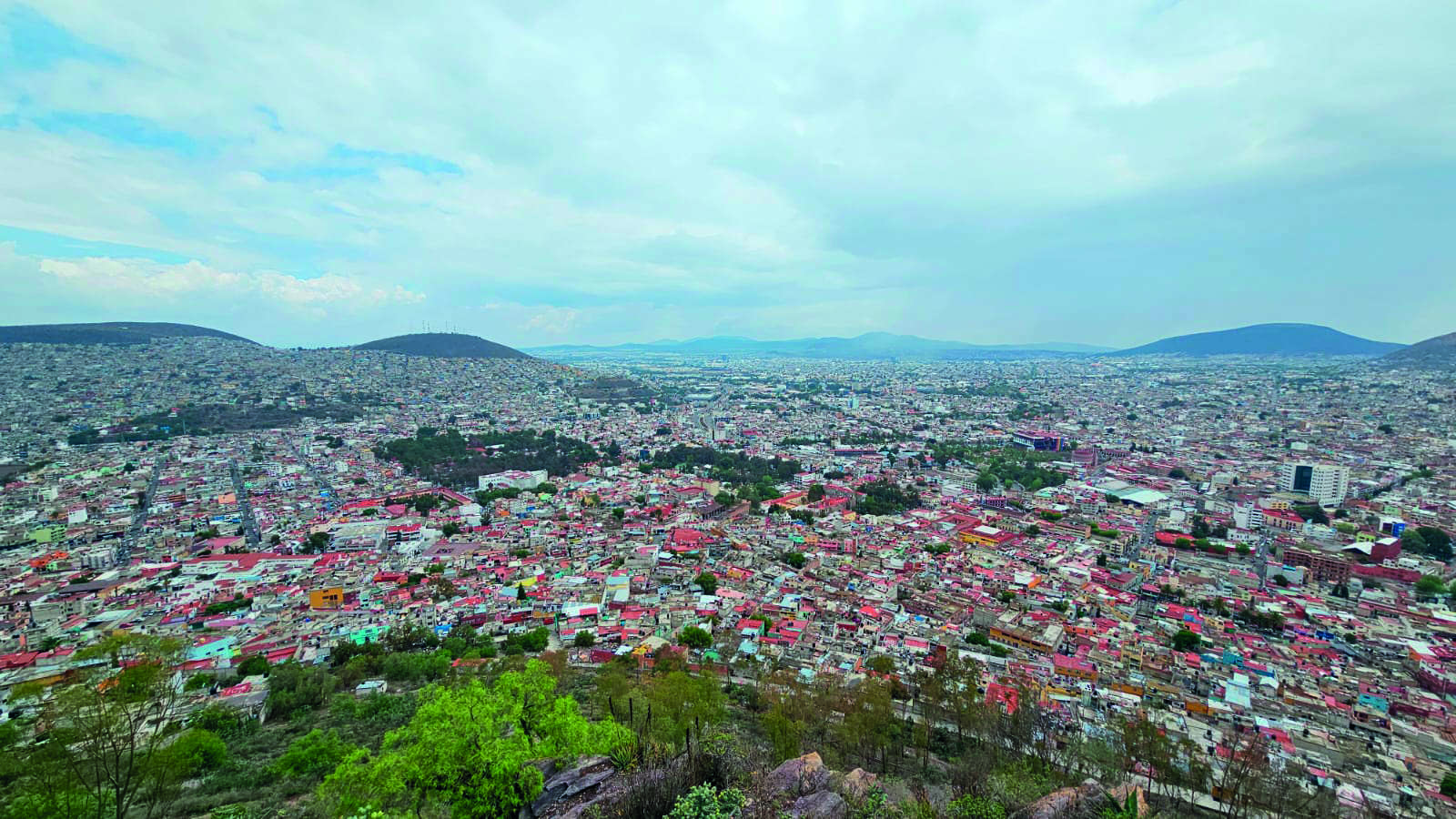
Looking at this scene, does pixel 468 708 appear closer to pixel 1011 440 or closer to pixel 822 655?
pixel 822 655

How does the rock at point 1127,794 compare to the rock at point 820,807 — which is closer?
the rock at point 820,807

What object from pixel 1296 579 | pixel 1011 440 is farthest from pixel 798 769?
pixel 1011 440

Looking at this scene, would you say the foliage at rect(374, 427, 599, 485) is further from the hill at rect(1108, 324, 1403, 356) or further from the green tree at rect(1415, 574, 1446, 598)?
the hill at rect(1108, 324, 1403, 356)

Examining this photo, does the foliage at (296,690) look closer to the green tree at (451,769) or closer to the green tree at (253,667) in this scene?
the green tree at (253,667)

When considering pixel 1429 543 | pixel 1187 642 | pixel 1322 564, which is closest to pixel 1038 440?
pixel 1429 543

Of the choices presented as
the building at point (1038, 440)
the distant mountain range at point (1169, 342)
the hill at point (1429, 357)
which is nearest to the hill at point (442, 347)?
the distant mountain range at point (1169, 342)

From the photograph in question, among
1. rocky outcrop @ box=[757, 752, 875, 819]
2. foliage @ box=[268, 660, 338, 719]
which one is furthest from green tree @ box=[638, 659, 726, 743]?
foliage @ box=[268, 660, 338, 719]
